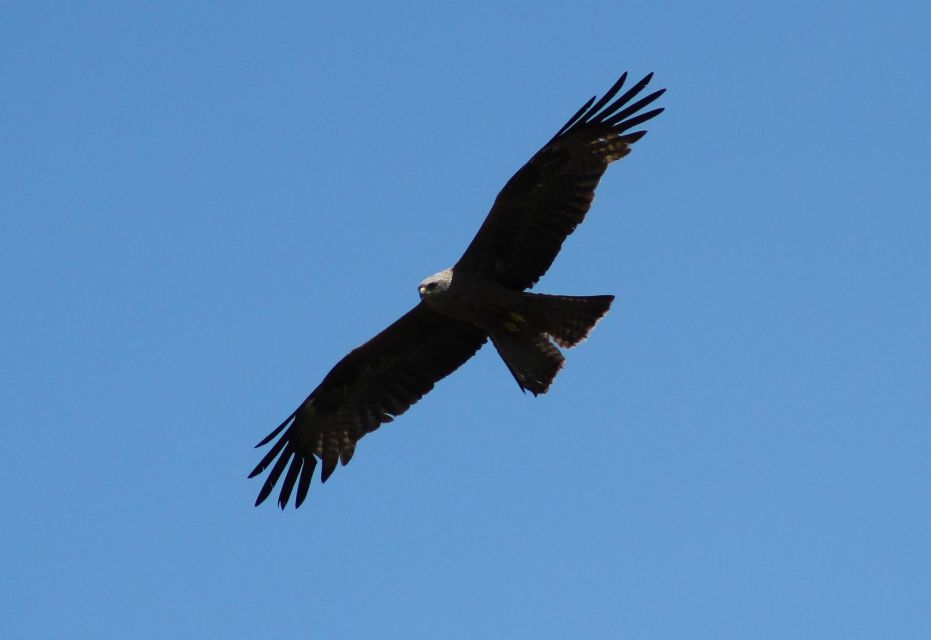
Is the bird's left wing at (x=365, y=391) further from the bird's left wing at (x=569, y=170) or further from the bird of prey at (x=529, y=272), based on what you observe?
the bird's left wing at (x=569, y=170)

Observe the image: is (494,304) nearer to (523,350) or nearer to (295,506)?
(523,350)

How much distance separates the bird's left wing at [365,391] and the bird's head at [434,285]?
0.51 metres

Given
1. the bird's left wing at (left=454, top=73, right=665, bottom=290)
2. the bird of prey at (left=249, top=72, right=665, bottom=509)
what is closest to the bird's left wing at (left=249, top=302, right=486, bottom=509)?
the bird of prey at (left=249, top=72, right=665, bottom=509)

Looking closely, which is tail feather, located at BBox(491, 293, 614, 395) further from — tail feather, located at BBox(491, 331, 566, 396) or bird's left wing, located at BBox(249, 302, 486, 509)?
bird's left wing, located at BBox(249, 302, 486, 509)

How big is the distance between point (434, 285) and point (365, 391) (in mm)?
1387

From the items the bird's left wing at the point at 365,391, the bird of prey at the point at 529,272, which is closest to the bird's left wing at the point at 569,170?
the bird of prey at the point at 529,272

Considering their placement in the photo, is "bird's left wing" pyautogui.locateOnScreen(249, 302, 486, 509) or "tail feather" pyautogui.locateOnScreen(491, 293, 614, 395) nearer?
"tail feather" pyautogui.locateOnScreen(491, 293, 614, 395)

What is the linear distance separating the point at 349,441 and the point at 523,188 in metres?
2.64

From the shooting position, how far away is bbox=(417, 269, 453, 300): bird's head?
1178 cm

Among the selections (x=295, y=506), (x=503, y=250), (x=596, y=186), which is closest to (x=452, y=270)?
(x=503, y=250)

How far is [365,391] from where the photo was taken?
1273cm

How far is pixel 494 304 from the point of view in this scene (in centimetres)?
1173

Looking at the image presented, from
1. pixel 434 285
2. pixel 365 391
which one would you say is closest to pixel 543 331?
pixel 434 285

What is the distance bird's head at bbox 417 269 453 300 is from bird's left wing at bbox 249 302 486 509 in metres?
0.51
